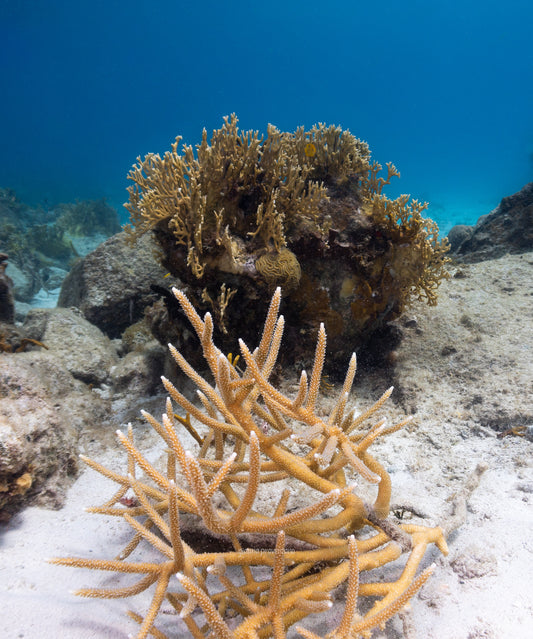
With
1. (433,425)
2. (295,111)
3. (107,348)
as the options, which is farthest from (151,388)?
(295,111)

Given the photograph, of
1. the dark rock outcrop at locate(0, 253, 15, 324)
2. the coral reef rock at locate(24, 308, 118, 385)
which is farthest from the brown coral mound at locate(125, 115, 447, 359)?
the dark rock outcrop at locate(0, 253, 15, 324)

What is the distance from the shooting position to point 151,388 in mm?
4609

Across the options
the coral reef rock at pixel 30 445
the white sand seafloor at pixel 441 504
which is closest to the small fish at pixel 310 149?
the white sand seafloor at pixel 441 504

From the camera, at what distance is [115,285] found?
6945 millimetres

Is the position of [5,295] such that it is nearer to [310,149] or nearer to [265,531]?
[310,149]

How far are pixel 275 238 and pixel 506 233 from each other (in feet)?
22.5

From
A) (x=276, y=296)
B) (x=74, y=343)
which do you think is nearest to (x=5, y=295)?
(x=74, y=343)

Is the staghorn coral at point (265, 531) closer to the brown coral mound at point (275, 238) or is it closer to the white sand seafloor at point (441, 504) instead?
the white sand seafloor at point (441, 504)

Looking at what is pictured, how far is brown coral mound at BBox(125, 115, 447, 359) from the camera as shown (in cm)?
364

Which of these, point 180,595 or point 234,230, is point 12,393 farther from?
point 234,230

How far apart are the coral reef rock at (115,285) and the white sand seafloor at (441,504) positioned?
3736 millimetres

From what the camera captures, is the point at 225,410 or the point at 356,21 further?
the point at 356,21

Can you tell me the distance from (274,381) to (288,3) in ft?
491

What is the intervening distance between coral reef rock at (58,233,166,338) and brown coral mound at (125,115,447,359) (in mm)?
3121
